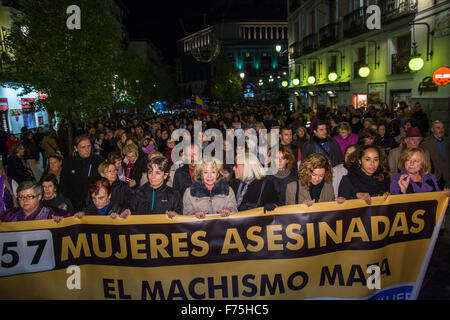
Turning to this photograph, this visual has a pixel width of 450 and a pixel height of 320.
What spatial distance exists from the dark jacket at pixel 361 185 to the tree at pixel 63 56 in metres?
11.8

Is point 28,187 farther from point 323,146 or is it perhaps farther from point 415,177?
point 323,146

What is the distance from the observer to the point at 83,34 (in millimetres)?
14453

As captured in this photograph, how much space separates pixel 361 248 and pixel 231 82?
6083 centimetres

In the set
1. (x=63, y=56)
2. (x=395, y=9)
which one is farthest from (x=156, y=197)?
(x=395, y=9)

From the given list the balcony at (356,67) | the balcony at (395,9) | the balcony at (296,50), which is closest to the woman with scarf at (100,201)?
the balcony at (395,9)

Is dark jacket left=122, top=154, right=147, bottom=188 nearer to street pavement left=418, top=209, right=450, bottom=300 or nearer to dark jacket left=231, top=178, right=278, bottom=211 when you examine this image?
dark jacket left=231, top=178, right=278, bottom=211

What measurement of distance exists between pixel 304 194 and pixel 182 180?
2.20 metres

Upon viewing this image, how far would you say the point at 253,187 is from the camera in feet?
15.6

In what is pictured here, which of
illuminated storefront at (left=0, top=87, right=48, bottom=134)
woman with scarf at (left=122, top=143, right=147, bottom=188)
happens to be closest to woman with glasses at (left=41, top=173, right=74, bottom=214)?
woman with scarf at (left=122, top=143, right=147, bottom=188)

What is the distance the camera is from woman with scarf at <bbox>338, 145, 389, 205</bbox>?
187 inches

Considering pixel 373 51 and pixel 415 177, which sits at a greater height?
pixel 373 51

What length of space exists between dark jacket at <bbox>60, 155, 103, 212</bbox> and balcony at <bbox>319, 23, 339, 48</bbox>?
22043 millimetres

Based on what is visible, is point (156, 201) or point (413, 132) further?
point (413, 132)

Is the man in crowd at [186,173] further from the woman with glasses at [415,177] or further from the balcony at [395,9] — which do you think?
the balcony at [395,9]
